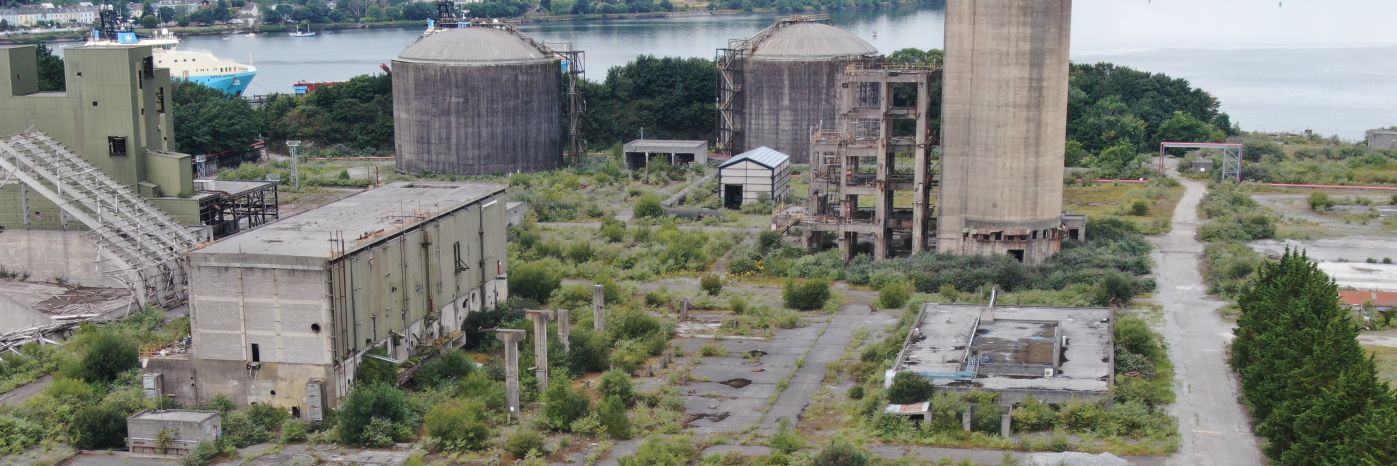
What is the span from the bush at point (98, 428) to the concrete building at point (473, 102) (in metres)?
39.2

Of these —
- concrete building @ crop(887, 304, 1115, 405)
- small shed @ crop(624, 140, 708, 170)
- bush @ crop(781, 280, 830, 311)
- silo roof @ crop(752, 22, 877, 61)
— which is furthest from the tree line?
small shed @ crop(624, 140, 708, 170)

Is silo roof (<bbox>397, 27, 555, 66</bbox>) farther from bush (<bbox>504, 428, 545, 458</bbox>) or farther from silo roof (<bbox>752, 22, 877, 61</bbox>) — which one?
bush (<bbox>504, 428, 545, 458</bbox>)

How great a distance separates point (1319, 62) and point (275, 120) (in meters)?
114

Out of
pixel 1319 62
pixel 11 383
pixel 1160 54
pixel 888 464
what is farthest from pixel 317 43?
pixel 888 464

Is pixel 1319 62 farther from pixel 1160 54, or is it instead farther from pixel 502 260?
pixel 502 260

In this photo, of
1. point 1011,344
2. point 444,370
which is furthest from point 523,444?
point 1011,344

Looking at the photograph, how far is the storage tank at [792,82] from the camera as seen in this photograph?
240 ft

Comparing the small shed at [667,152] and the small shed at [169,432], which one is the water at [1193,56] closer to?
the small shed at [667,152]

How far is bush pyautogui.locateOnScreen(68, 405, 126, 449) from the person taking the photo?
31.0 meters

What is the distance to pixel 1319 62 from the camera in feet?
513

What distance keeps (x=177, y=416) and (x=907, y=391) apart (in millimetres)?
14974

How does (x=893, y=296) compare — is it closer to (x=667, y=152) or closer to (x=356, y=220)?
(x=356, y=220)

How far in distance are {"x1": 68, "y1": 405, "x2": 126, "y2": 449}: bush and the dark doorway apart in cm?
3415

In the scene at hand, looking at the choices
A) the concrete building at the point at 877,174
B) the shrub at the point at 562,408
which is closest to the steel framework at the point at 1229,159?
the concrete building at the point at 877,174
